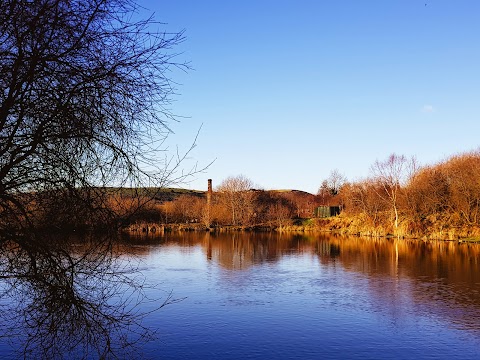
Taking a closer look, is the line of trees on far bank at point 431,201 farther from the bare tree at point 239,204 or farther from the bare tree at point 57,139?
the bare tree at point 57,139

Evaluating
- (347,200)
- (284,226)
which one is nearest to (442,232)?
(347,200)

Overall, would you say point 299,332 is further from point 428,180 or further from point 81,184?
point 428,180

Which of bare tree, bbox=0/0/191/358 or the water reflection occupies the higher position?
bare tree, bbox=0/0/191/358

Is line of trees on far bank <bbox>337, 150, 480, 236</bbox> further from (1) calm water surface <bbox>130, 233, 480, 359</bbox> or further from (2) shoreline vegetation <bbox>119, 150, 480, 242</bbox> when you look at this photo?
(1) calm water surface <bbox>130, 233, 480, 359</bbox>

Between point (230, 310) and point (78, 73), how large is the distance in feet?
36.6

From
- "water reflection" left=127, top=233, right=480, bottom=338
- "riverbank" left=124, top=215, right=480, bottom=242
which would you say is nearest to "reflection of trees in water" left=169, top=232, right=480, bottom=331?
"water reflection" left=127, top=233, right=480, bottom=338

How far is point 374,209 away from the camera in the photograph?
5028cm

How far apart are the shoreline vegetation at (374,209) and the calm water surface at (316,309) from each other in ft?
23.7

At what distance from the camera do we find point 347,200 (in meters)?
55.5

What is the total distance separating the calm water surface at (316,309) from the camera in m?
10.2

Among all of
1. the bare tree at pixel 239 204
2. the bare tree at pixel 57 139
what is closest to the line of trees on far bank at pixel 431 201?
the bare tree at pixel 239 204

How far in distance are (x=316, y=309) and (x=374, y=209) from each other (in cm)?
3850

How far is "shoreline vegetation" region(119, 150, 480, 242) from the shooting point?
131 feet

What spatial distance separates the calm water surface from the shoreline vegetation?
7.22 metres
